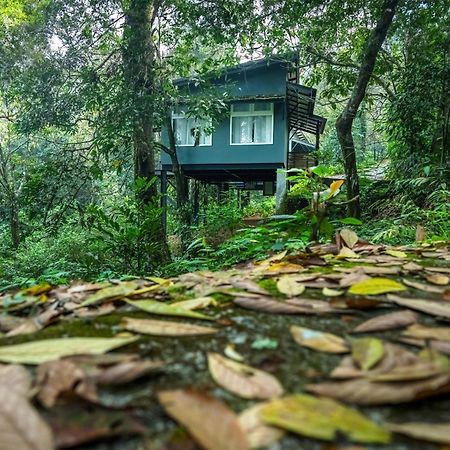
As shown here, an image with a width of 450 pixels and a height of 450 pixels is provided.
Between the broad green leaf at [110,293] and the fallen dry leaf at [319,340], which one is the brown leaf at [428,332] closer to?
the fallen dry leaf at [319,340]

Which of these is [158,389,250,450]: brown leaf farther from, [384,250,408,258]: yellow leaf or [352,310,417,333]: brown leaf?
[384,250,408,258]: yellow leaf

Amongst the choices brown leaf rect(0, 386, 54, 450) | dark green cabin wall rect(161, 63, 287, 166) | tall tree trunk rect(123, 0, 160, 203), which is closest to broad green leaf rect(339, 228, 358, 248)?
brown leaf rect(0, 386, 54, 450)

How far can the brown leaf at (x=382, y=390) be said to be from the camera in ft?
1.83

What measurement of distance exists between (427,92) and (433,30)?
47.7 inches

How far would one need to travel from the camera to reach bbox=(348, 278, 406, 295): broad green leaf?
3.75ft

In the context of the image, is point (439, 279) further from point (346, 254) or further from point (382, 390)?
point (382, 390)

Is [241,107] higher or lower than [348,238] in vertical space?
higher

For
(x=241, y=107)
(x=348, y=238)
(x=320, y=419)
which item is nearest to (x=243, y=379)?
(x=320, y=419)

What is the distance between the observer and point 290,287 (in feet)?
4.09

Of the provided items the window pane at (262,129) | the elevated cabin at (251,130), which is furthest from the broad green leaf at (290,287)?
the window pane at (262,129)

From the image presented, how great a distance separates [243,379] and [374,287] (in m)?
0.66

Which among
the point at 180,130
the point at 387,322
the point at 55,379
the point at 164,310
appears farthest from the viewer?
the point at 180,130

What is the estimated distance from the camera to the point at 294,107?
13797mm

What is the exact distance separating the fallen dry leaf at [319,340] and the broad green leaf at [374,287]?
1.18ft
